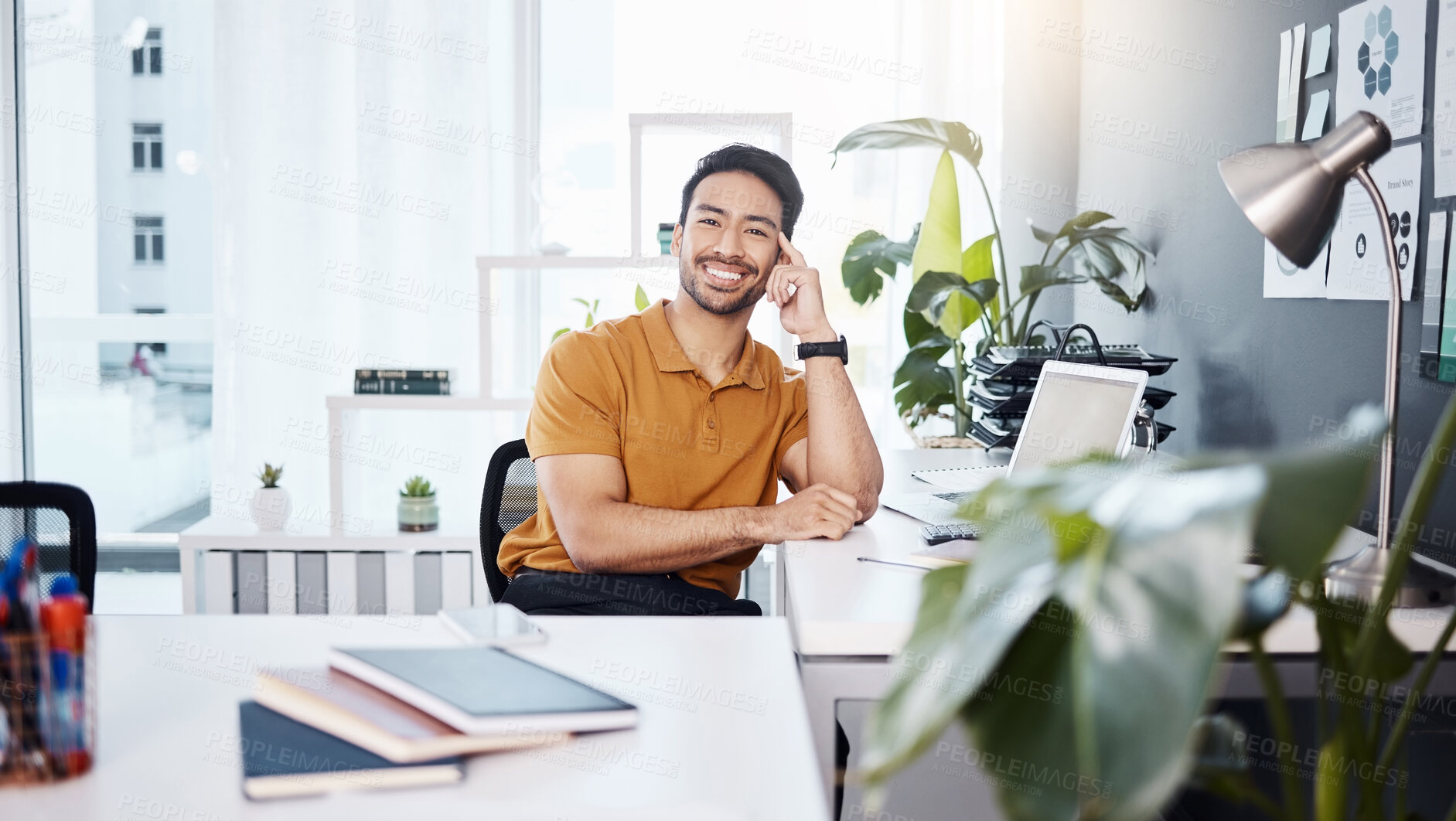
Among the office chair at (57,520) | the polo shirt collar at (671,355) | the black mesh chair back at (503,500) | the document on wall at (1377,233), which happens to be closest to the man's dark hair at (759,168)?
the polo shirt collar at (671,355)

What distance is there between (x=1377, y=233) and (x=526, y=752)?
1480 mm

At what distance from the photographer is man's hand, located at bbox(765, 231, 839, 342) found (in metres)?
2.09

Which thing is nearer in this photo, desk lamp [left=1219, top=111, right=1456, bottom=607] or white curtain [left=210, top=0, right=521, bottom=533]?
desk lamp [left=1219, top=111, right=1456, bottom=607]

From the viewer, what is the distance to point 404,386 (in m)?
3.20

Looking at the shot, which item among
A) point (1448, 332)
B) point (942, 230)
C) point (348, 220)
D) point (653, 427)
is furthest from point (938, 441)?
point (348, 220)

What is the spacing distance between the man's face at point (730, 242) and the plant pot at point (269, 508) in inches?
64.5

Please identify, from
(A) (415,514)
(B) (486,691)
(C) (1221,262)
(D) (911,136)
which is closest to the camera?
(B) (486,691)

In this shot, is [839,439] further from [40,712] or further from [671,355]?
[40,712]

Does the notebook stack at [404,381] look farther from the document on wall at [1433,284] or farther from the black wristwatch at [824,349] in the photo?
the document on wall at [1433,284]

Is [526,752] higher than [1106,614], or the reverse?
[1106,614]

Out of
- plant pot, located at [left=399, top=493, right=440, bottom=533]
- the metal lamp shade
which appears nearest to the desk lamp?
the metal lamp shade

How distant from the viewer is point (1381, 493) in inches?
49.2

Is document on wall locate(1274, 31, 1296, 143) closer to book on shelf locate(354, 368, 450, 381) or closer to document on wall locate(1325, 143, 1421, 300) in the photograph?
document on wall locate(1325, 143, 1421, 300)

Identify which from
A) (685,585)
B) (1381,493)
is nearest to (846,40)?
(685,585)
